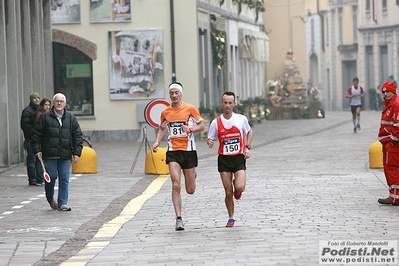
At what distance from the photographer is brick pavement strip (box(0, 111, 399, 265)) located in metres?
10.8

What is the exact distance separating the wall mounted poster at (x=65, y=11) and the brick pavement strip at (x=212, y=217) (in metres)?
11.1

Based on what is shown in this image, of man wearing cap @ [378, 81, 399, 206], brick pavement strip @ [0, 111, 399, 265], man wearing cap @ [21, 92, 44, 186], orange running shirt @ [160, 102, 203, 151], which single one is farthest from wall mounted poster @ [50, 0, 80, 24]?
orange running shirt @ [160, 102, 203, 151]

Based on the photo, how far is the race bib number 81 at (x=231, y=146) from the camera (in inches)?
514

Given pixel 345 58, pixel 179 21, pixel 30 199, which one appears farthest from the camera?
pixel 345 58

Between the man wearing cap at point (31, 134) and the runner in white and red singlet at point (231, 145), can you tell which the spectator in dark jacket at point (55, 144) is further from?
the man wearing cap at point (31, 134)

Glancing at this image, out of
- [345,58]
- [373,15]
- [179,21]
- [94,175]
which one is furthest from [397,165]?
[345,58]

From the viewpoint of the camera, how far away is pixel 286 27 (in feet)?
243

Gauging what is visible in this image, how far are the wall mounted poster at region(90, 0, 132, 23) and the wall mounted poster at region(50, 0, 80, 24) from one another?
439mm

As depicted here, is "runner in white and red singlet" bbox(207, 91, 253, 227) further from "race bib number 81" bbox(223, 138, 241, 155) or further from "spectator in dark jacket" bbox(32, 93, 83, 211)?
"spectator in dark jacket" bbox(32, 93, 83, 211)

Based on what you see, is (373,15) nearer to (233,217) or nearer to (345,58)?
(345,58)

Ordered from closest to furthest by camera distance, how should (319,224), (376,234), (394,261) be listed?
(394,261) → (376,234) → (319,224)

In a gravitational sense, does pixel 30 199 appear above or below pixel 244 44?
below

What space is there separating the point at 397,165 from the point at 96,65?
66.7 ft

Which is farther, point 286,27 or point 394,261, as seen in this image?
→ point 286,27
